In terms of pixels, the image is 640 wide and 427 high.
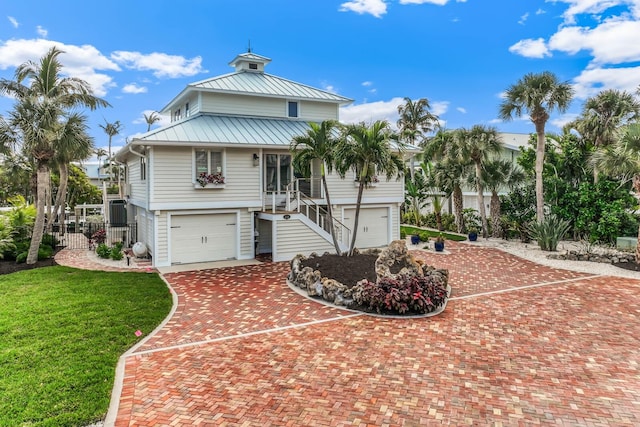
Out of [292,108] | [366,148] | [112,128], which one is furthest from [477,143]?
[112,128]

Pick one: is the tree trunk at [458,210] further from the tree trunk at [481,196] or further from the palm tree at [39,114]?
the palm tree at [39,114]

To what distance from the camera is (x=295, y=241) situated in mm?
16609

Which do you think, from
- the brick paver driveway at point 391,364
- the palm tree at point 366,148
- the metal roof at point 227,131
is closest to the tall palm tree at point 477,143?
the metal roof at point 227,131

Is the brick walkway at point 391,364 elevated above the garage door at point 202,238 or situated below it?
below

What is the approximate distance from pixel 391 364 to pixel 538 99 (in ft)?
53.2

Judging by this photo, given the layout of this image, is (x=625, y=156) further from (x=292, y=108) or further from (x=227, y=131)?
(x=227, y=131)

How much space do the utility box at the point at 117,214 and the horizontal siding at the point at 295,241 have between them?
9408 mm

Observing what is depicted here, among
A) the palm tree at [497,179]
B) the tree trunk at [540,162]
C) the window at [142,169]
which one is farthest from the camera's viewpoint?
the palm tree at [497,179]

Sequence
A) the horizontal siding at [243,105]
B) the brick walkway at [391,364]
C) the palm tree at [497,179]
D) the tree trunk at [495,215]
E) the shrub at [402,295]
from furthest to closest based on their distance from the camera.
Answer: the tree trunk at [495,215] < the palm tree at [497,179] < the horizontal siding at [243,105] < the shrub at [402,295] < the brick walkway at [391,364]

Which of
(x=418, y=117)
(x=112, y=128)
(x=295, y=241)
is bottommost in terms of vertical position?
(x=295, y=241)

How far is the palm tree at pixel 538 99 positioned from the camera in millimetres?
17609

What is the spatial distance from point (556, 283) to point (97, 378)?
1293 cm

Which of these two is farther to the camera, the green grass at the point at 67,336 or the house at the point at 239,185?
the house at the point at 239,185

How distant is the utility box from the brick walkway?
11.4 meters
